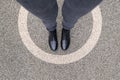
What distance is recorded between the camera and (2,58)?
120 cm

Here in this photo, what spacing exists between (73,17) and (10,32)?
1.59 ft

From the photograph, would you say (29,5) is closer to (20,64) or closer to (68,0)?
(68,0)

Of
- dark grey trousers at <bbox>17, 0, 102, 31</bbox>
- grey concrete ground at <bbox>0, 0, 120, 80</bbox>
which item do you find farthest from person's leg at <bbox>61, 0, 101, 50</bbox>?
grey concrete ground at <bbox>0, 0, 120, 80</bbox>

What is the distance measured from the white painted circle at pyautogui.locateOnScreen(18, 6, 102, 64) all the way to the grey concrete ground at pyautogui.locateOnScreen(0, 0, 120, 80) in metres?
0.02

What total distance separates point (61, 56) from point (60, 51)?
0.09 feet

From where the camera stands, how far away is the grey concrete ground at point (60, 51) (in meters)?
1.17

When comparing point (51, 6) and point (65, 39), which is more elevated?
point (51, 6)

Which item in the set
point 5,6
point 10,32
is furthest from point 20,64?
point 5,6

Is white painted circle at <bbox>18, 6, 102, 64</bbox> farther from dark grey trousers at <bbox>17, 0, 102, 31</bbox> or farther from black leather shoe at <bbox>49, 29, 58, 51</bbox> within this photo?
dark grey trousers at <bbox>17, 0, 102, 31</bbox>

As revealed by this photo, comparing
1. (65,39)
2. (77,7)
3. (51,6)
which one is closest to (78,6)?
(77,7)

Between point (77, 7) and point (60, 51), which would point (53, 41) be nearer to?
point (60, 51)

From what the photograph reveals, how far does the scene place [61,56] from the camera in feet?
3.97

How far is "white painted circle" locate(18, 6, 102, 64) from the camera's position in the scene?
1.20m

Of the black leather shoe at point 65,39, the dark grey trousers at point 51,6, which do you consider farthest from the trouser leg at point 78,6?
the black leather shoe at point 65,39
